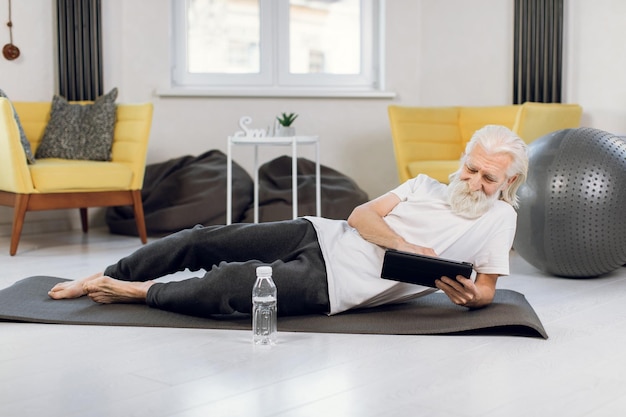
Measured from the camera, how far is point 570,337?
2576 millimetres

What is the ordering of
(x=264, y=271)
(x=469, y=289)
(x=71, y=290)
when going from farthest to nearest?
(x=71, y=290), (x=469, y=289), (x=264, y=271)

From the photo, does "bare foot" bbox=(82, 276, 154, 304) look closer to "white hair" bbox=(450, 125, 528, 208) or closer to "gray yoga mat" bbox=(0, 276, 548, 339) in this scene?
"gray yoga mat" bbox=(0, 276, 548, 339)

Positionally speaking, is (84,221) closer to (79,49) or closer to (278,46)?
(79,49)

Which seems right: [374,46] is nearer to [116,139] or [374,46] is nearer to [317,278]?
[116,139]

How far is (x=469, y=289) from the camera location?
8.27 feet

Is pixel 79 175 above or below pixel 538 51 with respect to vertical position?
below

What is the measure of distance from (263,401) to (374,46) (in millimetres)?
4448

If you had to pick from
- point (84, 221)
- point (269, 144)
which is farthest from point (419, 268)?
point (84, 221)

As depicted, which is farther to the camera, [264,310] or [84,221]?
[84,221]

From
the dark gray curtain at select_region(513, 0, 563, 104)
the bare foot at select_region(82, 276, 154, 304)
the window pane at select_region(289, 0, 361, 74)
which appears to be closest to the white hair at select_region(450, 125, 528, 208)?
the bare foot at select_region(82, 276, 154, 304)

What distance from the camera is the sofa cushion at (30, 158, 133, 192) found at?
4.40 m

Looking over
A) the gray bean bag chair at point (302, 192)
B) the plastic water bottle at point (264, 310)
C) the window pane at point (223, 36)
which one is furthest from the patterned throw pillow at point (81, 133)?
the plastic water bottle at point (264, 310)

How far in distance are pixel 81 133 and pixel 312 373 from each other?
10.4ft

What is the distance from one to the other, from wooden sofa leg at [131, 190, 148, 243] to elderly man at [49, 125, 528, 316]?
77.5 inches
